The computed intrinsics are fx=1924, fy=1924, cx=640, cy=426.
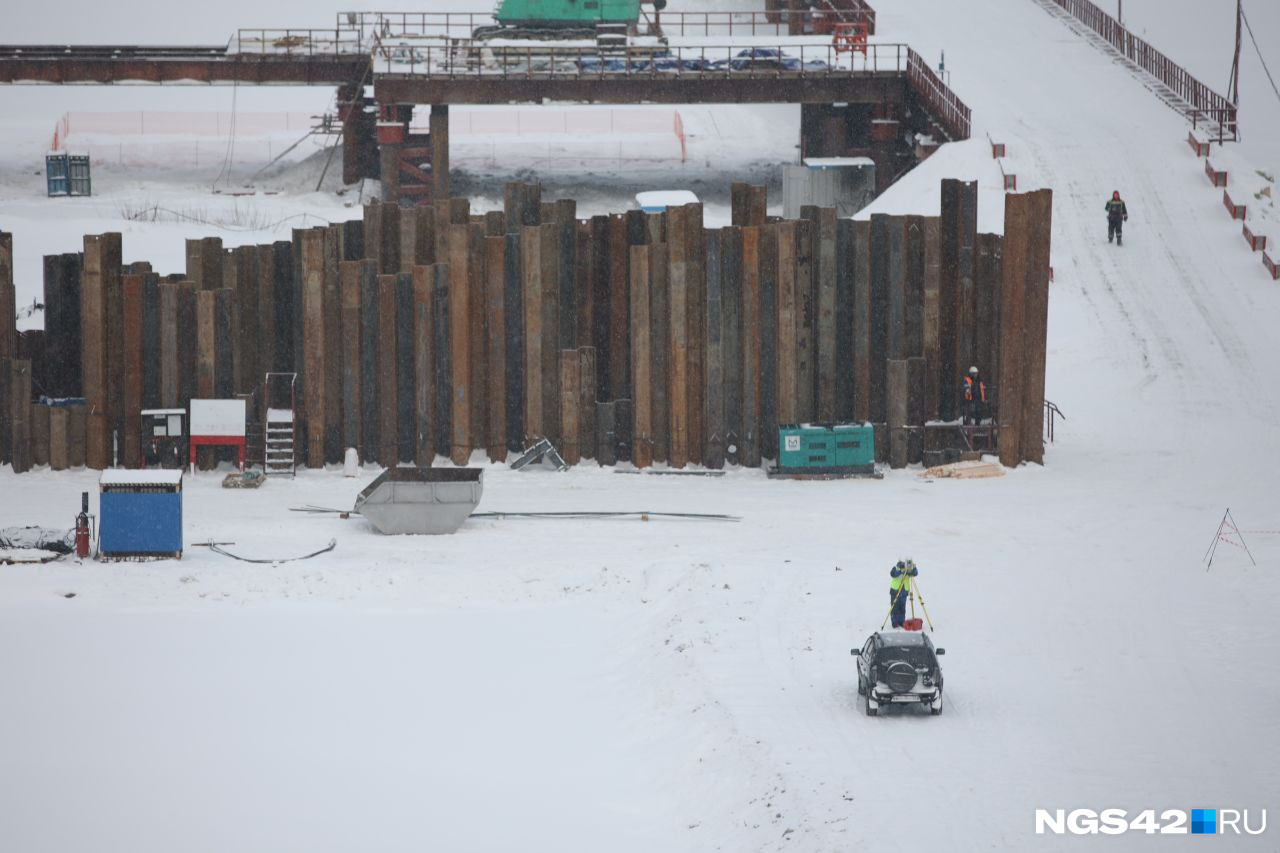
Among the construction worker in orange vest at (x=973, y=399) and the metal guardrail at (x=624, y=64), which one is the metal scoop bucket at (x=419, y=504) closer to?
the construction worker in orange vest at (x=973, y=399)

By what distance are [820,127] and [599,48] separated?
20.9ft

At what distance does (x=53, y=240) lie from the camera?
1603 inches

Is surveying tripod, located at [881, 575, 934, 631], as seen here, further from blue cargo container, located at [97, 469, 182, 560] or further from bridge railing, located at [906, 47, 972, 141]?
bridge railing, located at [906, 47, 972, 141]

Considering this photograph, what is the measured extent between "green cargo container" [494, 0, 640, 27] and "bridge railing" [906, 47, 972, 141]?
8.35 metres

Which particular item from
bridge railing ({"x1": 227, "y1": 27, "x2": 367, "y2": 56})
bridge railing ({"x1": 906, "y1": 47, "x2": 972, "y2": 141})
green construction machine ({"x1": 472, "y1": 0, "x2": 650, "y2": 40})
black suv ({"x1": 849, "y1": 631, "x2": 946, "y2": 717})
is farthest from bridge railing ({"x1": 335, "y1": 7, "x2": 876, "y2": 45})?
black suv ({"x1": 849, "y1": 631, "x2": 946, "y2": 717})

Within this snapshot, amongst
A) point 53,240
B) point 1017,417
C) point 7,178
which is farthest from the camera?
point 7,178

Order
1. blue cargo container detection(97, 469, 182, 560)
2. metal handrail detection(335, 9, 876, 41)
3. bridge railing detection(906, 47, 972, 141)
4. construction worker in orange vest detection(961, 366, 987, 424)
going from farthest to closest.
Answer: metal handrail detection(335, 9, 876, 41) < bridge railing detection(906, 47, 972, 141) < construction worker in orange vest detection(961, 366, 987, 424) < blue cargo container detection(97, 469, 182, 560)

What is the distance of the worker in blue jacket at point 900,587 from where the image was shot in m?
20.1

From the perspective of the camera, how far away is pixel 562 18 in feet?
176

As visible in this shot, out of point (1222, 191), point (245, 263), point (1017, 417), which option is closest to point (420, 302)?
point (245, 263)

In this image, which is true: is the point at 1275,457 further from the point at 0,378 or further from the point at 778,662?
the point at 0,378

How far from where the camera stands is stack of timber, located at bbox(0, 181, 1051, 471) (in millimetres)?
30000

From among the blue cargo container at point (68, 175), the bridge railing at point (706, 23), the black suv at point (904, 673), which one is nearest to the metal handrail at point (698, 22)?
the bridge railing at point (706, 23)

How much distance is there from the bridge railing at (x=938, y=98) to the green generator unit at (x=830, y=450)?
18222mm
